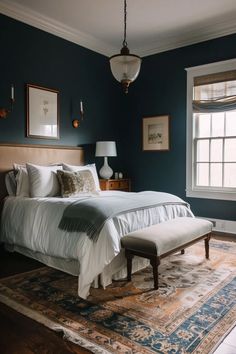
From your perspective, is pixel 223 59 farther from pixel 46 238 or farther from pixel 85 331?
pixel 85 331

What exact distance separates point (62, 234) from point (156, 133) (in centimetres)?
320

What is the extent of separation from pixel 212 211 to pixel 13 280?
3295mm

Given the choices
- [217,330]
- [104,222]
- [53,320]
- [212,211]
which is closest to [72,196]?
[104,222]

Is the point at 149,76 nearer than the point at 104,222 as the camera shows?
No

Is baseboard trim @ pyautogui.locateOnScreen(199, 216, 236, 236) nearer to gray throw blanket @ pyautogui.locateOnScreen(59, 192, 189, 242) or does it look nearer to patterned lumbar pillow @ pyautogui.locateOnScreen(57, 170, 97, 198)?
gray throw blanket @ pyautogui.locateOnScreen(59, 192, 189, 242)

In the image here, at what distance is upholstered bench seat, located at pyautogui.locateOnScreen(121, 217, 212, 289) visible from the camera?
2.60 metres

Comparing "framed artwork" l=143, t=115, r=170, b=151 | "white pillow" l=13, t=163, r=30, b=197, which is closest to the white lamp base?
"framed artwork" l=143, t=115, r=170, b=151

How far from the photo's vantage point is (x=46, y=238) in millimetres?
3098

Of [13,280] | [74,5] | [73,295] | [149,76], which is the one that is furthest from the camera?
[149,76]

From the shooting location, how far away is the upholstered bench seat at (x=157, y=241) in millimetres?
2596

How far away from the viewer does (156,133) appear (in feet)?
18.1

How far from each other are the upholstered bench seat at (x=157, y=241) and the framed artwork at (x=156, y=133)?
253 cm

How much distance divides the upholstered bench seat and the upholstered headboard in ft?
6.81

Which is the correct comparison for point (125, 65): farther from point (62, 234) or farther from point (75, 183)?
point (62, 234)
